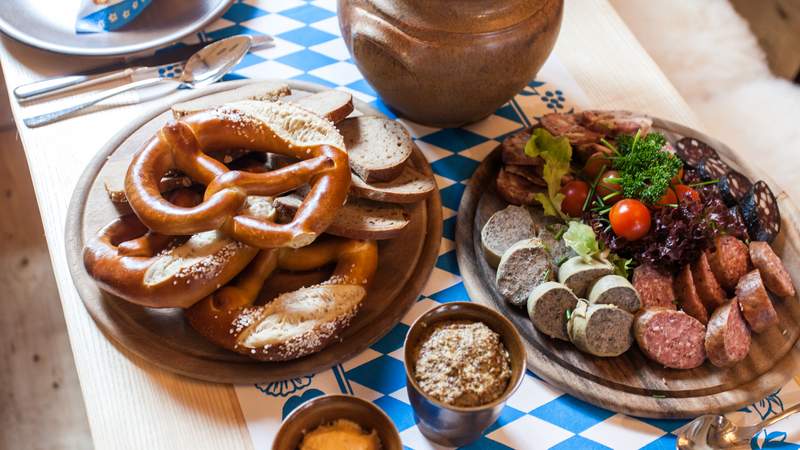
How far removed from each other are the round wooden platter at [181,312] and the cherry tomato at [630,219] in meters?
0.49

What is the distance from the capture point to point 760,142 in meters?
3.11

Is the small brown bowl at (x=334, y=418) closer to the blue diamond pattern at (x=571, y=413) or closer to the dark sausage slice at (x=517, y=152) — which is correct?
the blue diamond pattern at (x=571, y=413)

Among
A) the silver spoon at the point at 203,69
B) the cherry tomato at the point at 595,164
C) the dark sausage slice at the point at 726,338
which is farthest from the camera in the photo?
the silver spoon at the point at 203,69

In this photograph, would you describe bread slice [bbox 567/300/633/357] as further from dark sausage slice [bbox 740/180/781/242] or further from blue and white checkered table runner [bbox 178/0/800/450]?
dark sausage slice [bbox 740/180/781/242]

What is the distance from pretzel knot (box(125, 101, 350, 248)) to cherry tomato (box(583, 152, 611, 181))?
769 millimetres

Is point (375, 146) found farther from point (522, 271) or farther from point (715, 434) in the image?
point (715, 434)

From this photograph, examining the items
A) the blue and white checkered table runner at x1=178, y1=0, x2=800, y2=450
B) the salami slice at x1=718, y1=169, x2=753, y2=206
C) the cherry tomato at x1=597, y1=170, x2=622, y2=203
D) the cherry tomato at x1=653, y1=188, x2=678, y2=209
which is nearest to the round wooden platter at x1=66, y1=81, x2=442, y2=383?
the blue and white checkered table runner at x1=178, y1=0, x2=800, y2=450

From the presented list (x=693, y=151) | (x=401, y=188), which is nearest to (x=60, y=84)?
(x=401, y=188)

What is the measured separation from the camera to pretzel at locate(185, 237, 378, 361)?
5.04 feet

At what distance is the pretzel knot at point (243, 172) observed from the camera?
1526mm

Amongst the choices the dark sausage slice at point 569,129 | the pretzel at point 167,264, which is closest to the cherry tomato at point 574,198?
the dark sausage slice at point 569,129

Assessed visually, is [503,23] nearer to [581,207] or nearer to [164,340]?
[581,207]

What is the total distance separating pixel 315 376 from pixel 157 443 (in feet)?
1.26

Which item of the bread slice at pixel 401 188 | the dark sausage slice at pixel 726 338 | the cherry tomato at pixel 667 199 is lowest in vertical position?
the dark sausage slice at pixel 726 338
